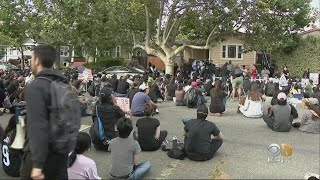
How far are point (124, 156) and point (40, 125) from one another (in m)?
3.16

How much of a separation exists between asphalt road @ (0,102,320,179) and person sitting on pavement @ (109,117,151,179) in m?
0.56

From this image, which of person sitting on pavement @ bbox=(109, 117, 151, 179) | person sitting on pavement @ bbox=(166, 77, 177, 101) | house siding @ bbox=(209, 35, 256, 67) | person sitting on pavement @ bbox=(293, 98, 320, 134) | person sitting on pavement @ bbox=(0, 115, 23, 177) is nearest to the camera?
person sitting on pavement @ bbox=(0, 115, 23, 177)

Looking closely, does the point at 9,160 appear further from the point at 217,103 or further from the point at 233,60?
the point at 233,60

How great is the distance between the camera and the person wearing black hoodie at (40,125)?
3219 mm

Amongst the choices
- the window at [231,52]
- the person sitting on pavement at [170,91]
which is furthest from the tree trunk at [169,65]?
the person sitting on pavement at [170,91]

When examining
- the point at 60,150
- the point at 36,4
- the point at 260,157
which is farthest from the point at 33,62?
the point at 36,4

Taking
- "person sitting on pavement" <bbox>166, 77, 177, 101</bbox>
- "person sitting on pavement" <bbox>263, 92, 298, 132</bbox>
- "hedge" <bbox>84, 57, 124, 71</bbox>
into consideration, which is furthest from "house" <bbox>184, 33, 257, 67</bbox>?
"person sitting on pavement" <bbox>263, 92, 298, 132</bbox>

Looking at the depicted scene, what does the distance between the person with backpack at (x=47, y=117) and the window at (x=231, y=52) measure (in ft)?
111

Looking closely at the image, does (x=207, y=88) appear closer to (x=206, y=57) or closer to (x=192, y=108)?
(x=192, y=108)

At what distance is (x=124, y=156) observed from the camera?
6270mm

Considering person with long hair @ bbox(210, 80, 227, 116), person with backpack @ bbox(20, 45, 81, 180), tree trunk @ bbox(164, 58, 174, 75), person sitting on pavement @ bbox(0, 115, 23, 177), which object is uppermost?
tree trunk @ bbox(164, 58, 174, 75)

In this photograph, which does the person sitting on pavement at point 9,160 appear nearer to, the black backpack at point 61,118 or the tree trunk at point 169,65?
the black backpack at point 61,118

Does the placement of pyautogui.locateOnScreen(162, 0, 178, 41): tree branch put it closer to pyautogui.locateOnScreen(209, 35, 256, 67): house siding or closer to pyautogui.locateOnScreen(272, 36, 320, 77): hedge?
pyautogui.locateOnScreen(209, 35, 256, 67): house siding

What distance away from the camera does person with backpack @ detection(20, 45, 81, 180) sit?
3230mm
